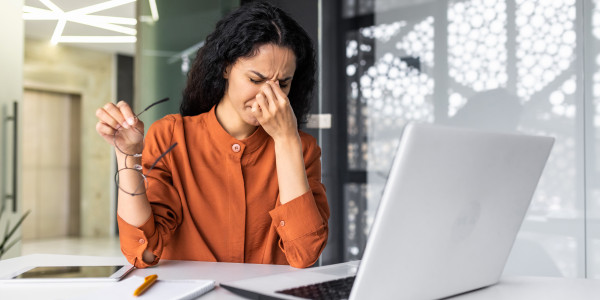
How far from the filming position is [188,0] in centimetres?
341

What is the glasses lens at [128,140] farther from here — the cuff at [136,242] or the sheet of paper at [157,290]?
the sheet of paper at [157,290]

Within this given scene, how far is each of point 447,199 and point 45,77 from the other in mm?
7441

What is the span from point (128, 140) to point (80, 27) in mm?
4871

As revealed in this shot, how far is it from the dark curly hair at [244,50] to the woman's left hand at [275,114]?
21 centimetres

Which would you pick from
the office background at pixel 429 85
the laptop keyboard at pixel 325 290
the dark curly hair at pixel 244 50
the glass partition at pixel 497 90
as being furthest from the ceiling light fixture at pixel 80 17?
the laptop keyboard at pixel 325 290

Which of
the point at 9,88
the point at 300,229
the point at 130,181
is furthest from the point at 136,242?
the point at 9,88

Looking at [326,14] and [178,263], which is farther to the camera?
[326,14]

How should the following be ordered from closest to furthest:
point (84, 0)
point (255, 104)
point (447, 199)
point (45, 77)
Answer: point (447, 199)
point (255, 104)
point (84, 0)
point (45, 77)

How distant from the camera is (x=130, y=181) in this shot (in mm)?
1033

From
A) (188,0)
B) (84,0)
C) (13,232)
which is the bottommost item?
(13,232)

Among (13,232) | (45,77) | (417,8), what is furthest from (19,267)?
(45,77)

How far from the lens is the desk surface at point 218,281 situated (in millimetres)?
810

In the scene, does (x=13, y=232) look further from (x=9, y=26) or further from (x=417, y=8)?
(x=417, y=8)

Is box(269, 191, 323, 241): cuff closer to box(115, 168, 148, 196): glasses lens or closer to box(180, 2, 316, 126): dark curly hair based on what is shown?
box(115, 168, 148, 196): glasses lens
